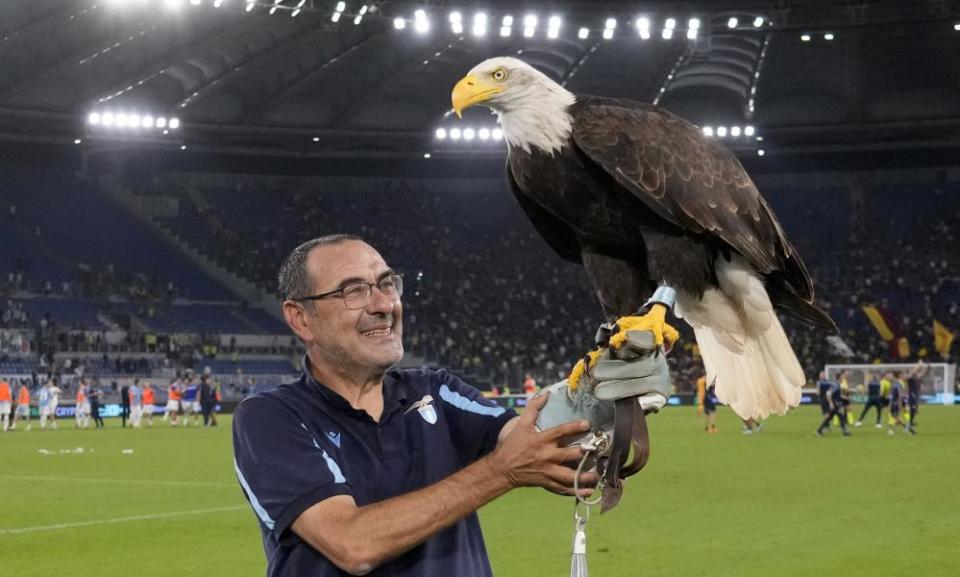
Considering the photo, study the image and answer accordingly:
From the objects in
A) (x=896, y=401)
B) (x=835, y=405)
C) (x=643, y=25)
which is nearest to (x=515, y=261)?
(x=643, y=25)

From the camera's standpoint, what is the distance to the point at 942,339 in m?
43.7

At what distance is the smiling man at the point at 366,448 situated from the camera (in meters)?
3.25

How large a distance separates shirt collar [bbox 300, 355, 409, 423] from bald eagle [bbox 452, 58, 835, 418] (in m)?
1.44

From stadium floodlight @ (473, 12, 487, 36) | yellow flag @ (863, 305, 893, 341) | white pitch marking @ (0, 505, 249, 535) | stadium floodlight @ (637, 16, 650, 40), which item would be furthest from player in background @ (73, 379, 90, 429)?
yellow flag @ (863, 305, 893, 341)

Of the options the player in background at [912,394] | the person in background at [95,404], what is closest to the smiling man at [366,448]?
the player in background at [912,394]

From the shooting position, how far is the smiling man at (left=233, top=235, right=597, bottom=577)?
3.25 meters

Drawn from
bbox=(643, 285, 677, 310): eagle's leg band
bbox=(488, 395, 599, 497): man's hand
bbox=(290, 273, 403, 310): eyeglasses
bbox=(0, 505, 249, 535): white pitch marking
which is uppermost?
bbox=(290, 273, 403, 310): eyeglasses

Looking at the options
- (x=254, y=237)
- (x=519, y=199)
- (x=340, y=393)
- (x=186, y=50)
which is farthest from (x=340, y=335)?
(x=254, y=237)

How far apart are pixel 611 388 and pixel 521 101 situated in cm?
195

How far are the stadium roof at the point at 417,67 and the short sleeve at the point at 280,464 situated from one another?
28.9 metres

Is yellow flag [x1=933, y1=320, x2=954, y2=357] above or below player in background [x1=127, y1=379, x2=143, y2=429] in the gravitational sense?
above

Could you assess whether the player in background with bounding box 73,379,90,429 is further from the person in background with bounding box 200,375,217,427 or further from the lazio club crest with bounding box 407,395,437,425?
the lazio club crest with bounding box 407,395,437,425

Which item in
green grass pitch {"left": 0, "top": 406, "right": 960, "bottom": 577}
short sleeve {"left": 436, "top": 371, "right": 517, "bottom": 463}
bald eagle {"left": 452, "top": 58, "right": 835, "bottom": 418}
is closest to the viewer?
short sleeve {"left": 436, "top": 371, "right": 517, "bottom": 463}

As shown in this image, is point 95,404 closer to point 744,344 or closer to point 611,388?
point 744,344
